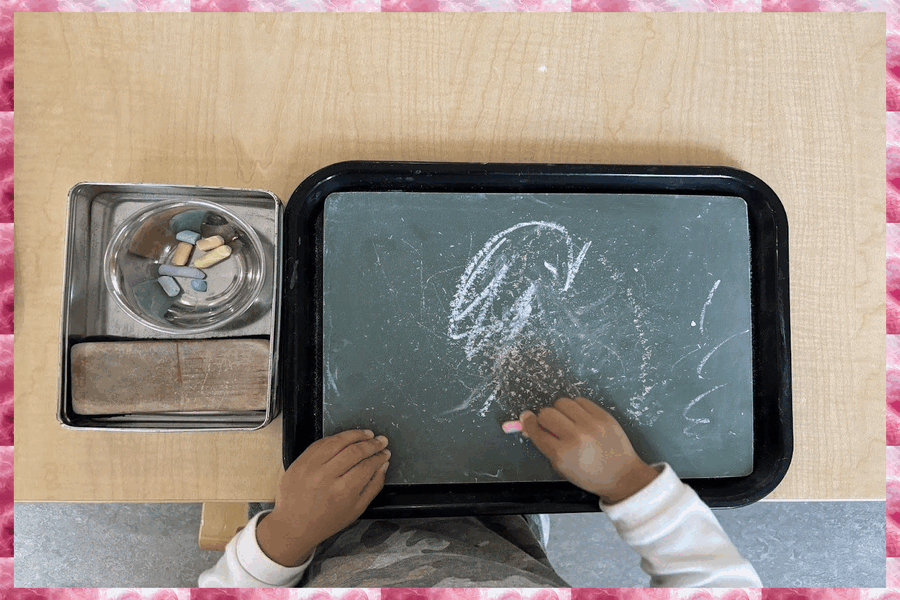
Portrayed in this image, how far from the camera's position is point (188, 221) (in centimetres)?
57

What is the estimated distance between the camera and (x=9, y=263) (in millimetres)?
630

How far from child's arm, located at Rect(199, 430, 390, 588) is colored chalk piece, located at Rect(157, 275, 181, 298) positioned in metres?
0.23

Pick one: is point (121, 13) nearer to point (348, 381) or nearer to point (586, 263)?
point (348, 381)

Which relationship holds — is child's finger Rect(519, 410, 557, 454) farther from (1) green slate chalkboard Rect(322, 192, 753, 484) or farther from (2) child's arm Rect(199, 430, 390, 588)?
(2) child's arm Rect(199, 430, 390, 588)

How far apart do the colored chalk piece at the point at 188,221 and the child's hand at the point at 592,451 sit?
42cm

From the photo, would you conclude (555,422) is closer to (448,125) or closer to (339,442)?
(339,442)

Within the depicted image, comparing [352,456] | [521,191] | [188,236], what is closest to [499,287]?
[521,191]

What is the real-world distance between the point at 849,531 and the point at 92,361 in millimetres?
1335

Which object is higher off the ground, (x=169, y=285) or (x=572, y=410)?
(x=169, y=285)

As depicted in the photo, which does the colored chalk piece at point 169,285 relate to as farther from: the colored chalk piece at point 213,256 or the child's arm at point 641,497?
the child's arm at point 641,497

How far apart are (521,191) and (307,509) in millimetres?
427

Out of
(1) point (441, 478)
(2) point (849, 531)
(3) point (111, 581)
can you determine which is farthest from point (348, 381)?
(2) point (849, 531)

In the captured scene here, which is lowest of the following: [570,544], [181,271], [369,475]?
[570,544]

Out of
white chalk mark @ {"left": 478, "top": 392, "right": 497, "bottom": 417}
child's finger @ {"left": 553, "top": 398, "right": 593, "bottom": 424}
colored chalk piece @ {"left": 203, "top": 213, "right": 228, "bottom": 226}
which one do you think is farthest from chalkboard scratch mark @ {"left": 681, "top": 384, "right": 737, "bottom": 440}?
colored chalk piece @ {"left": 203, "top": 213, "right": 228, "bottom": 226}
